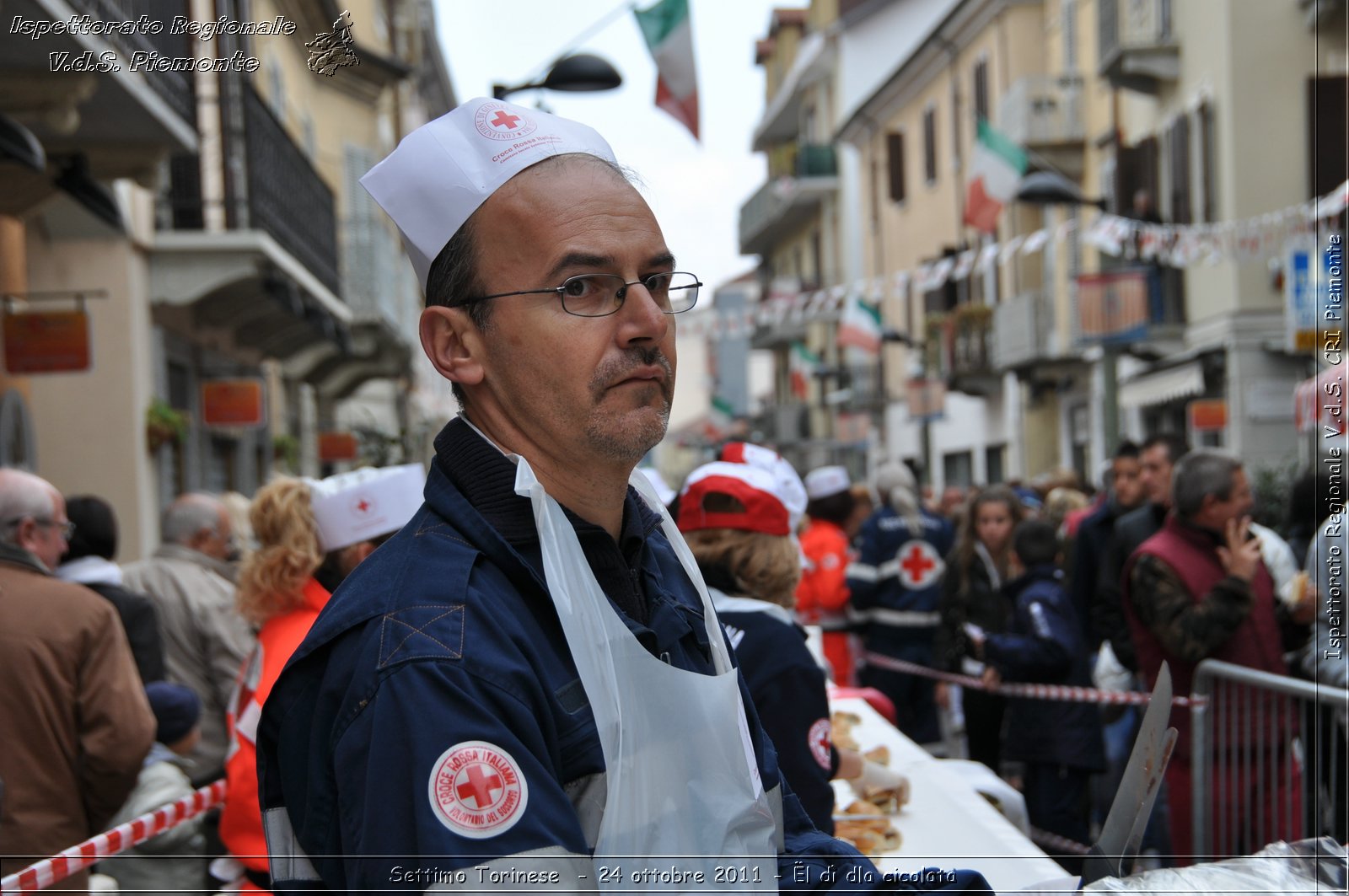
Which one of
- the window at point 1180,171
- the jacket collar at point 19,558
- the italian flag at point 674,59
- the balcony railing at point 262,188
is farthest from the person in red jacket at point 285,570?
the window at point 1180,171

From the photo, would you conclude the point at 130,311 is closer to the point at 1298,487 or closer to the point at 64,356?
the point at 64,356

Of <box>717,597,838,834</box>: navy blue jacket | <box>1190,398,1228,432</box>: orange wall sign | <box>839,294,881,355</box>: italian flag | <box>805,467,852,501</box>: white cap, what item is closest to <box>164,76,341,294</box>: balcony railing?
<box>805,467,852,501</box>: white cap

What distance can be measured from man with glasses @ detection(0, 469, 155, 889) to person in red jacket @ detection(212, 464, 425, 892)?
0.33 m

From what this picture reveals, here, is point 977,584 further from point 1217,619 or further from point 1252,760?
point 1217,619

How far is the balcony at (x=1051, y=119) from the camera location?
81.8 feet

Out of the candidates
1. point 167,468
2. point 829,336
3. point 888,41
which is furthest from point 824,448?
point 167,468

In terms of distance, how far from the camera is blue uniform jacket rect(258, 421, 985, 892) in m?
1.37

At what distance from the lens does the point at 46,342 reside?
855 centimetres

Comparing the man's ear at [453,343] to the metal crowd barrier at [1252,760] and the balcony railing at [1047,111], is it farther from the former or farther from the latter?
the balcony railing at [1047,111]

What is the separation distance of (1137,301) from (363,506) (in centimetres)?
1921

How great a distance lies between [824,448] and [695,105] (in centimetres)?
3628

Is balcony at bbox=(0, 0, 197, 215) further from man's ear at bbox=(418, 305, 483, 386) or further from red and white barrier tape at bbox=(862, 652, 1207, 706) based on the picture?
red and white barrier tape at bbox=(862, 652, 1207, 706)

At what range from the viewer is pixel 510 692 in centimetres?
144

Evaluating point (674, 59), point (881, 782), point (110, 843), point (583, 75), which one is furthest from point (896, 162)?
point (583, 75)
